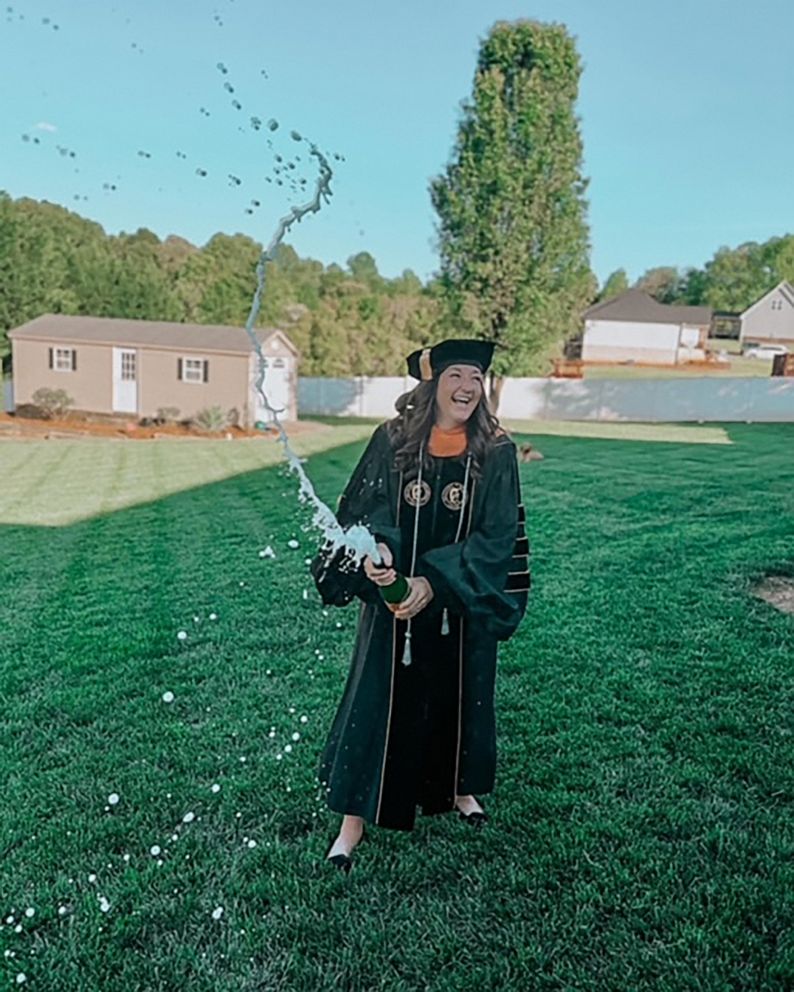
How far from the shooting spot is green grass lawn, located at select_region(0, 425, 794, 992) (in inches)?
85.2

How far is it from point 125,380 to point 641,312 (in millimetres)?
38860

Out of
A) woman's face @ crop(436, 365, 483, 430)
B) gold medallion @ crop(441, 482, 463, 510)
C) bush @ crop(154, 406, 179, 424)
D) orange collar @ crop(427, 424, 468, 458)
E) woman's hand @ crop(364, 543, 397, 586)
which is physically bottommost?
bush @ crop(154, 406, 179, 424)

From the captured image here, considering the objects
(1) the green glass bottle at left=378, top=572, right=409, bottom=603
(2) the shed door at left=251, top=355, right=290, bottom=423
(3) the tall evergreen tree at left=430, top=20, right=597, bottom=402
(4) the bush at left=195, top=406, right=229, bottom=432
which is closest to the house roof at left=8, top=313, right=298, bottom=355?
(2) the shed door at left=251, top=355, right=290, bottom=423

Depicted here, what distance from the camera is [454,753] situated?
2623 millimetres

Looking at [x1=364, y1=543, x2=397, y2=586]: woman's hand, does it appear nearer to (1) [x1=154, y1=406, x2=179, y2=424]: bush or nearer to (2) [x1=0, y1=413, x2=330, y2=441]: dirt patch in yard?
(2) [x1=0, y1=413, x2=330, y2=441]: dirt patch in yard

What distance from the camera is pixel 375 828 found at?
275 cm

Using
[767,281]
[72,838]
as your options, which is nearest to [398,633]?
[72,838]

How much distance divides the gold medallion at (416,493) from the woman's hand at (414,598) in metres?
0.25

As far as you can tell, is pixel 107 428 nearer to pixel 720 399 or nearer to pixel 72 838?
pixel 720 399

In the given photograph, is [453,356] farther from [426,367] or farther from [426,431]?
[426,431]

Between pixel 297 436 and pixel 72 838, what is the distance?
15533mm

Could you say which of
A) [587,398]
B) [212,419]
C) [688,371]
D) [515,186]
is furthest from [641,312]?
[212,419]

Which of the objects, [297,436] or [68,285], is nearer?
[297,436]

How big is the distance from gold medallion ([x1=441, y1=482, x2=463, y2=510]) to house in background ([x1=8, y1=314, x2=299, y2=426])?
18.1 metres
